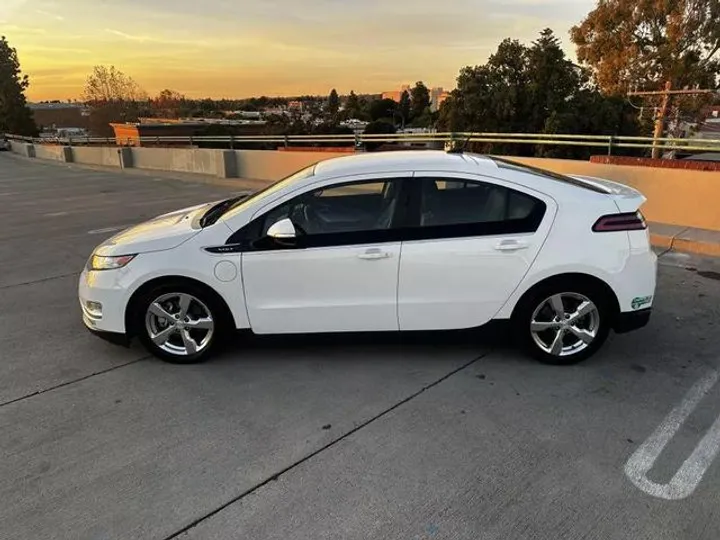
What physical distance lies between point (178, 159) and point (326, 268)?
57.2ft

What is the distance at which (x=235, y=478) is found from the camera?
2752 millimetres

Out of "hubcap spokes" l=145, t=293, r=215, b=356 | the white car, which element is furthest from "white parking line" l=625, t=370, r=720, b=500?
"hubcap spokes" l=145, t=293, r=215, b=356

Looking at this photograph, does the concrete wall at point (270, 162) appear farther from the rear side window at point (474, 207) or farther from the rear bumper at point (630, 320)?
the rear bumper at point (630, 320)

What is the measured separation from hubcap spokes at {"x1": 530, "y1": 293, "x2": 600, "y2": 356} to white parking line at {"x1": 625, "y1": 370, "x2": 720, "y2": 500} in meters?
0.72

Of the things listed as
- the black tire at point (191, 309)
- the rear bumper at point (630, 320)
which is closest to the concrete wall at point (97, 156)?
the black tire at point (191, 309)

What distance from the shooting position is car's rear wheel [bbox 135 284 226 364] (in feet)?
12.5

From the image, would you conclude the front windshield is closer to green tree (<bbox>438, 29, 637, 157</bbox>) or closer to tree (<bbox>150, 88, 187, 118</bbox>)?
green tree (<bbox>438, 29, 637, 157</bbox>)

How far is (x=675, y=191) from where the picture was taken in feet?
25.4

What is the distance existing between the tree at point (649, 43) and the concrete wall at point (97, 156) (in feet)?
78.3

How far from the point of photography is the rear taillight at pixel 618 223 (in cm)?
367

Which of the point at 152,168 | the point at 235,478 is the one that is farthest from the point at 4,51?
the point at 235,478

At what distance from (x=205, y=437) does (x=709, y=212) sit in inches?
292

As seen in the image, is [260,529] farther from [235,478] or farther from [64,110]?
[64,110]

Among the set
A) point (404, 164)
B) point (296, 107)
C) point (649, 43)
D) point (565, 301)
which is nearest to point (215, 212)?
point (404, 164)
